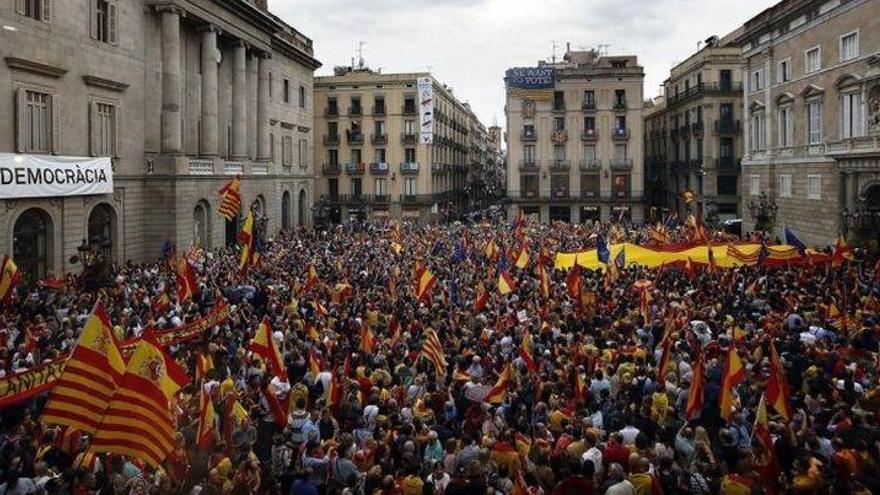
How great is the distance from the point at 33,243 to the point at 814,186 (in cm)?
3448

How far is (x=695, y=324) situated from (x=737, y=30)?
176ft

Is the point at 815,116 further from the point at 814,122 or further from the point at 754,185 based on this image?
the point at 754,185

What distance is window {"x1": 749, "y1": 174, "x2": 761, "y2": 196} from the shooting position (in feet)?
145

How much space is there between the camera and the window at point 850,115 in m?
32.8

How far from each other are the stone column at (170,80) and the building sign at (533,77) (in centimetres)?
3589

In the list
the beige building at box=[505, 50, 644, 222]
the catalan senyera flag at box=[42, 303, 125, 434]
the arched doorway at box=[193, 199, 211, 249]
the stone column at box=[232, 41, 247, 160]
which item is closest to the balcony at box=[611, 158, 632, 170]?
the beige building at box=[505, 50, 644, 222]

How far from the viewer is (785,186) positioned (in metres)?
40.9

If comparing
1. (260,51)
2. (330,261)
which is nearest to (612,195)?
(260,51)

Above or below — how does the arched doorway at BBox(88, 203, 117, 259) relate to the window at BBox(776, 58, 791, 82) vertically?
below

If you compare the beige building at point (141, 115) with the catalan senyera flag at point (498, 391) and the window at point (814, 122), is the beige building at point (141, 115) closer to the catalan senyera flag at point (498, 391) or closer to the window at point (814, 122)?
the catalan senyera flag at point (498, 391)

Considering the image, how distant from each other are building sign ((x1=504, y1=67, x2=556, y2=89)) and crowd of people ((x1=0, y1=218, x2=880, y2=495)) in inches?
1750

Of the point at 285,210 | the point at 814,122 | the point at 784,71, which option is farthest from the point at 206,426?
the point at 285,210

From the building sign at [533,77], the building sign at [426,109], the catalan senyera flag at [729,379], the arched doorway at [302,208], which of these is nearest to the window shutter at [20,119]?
the catalan senyera flag at [729,379]

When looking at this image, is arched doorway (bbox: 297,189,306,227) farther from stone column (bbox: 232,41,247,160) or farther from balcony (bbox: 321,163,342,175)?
balcony (bbox: 321,163,342,175)
